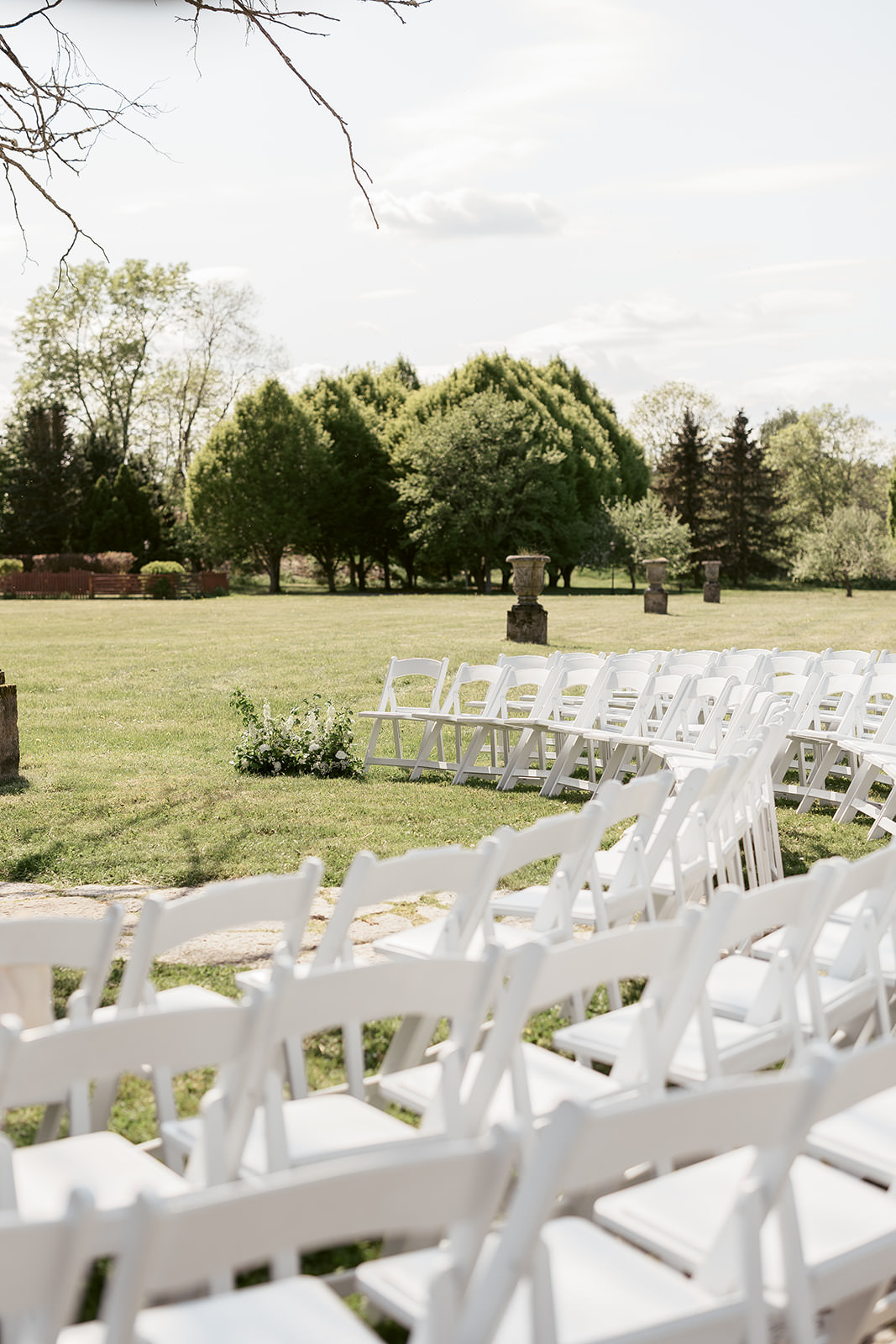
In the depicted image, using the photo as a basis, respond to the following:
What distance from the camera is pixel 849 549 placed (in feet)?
131

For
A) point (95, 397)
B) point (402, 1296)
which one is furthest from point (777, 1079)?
point (95, 397)

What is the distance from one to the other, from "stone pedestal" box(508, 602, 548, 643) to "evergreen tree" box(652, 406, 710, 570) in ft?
119

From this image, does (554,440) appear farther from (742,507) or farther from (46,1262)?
(46,1262)

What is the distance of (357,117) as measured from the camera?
6777mm

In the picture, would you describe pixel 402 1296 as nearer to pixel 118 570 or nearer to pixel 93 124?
pixel 93 124

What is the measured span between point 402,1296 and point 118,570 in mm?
42555

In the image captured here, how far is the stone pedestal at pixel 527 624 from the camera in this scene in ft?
71.7

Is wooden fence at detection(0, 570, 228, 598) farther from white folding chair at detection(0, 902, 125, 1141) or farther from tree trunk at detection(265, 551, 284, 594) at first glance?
white folding chair at detection(0, 902, 125, 1141)

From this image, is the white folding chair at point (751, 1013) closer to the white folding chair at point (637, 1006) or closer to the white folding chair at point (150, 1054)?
the white folding chair at point (637, 1006)

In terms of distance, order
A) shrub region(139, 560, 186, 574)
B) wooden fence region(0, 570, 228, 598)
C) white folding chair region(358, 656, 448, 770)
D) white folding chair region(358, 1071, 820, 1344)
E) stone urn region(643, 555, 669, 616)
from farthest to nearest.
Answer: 1. shrub region(139, 560, 186, 574)
2. wooden fence region(0, 570, 228, 598)
3. stone urn region(643, 555, 669, 616)
4. white folding chair region(358, 656, 448, 770)
5. white folding chair region(358, 1071, 820, 1344)

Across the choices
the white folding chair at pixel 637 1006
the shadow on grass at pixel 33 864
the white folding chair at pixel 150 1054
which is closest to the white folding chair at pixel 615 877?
the white folding chair at pixel 637 1006

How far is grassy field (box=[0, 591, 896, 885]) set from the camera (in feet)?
25.0

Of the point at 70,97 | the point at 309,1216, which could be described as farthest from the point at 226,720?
the point at 309,1216

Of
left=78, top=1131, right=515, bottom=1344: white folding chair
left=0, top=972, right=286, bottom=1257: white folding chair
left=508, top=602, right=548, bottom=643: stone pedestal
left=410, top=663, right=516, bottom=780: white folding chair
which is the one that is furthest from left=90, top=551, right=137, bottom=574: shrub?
left=78, top=1131, right=515, bottom=1344: white folding chair
